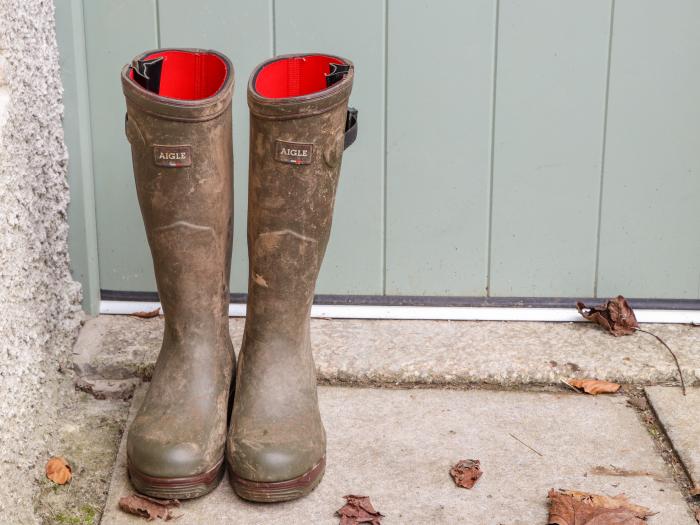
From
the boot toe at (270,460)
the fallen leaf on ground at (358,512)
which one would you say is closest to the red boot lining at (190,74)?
the boot toe at (270,460)

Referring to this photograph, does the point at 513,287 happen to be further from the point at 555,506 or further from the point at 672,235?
the point at 555,506

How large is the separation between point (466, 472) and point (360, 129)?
68 cm

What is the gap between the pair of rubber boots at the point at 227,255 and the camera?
4.24ft

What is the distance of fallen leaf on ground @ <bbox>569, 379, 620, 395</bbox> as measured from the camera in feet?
5.39

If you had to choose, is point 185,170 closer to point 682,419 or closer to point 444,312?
point 444,312

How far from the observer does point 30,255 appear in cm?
150

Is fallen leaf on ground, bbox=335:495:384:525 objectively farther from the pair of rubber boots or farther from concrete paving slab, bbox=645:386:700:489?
concrete paving slab, bbox=645:386:700:489

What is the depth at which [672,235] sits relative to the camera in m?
1.81

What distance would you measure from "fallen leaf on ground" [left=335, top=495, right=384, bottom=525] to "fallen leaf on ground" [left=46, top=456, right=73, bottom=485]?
0.42m

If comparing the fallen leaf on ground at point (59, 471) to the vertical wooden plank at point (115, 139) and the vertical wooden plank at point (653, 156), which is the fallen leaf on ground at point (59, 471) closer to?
the vertical wooden plank at point (115, 139)

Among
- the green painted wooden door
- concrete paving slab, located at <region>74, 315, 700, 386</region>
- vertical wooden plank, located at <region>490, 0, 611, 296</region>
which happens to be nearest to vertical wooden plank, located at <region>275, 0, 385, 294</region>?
the green painted wooden door

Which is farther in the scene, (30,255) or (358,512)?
(30,255)

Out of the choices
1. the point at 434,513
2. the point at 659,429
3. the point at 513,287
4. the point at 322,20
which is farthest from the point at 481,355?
the point at 322,20

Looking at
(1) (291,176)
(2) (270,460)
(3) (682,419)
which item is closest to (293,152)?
(1) (291,176)
